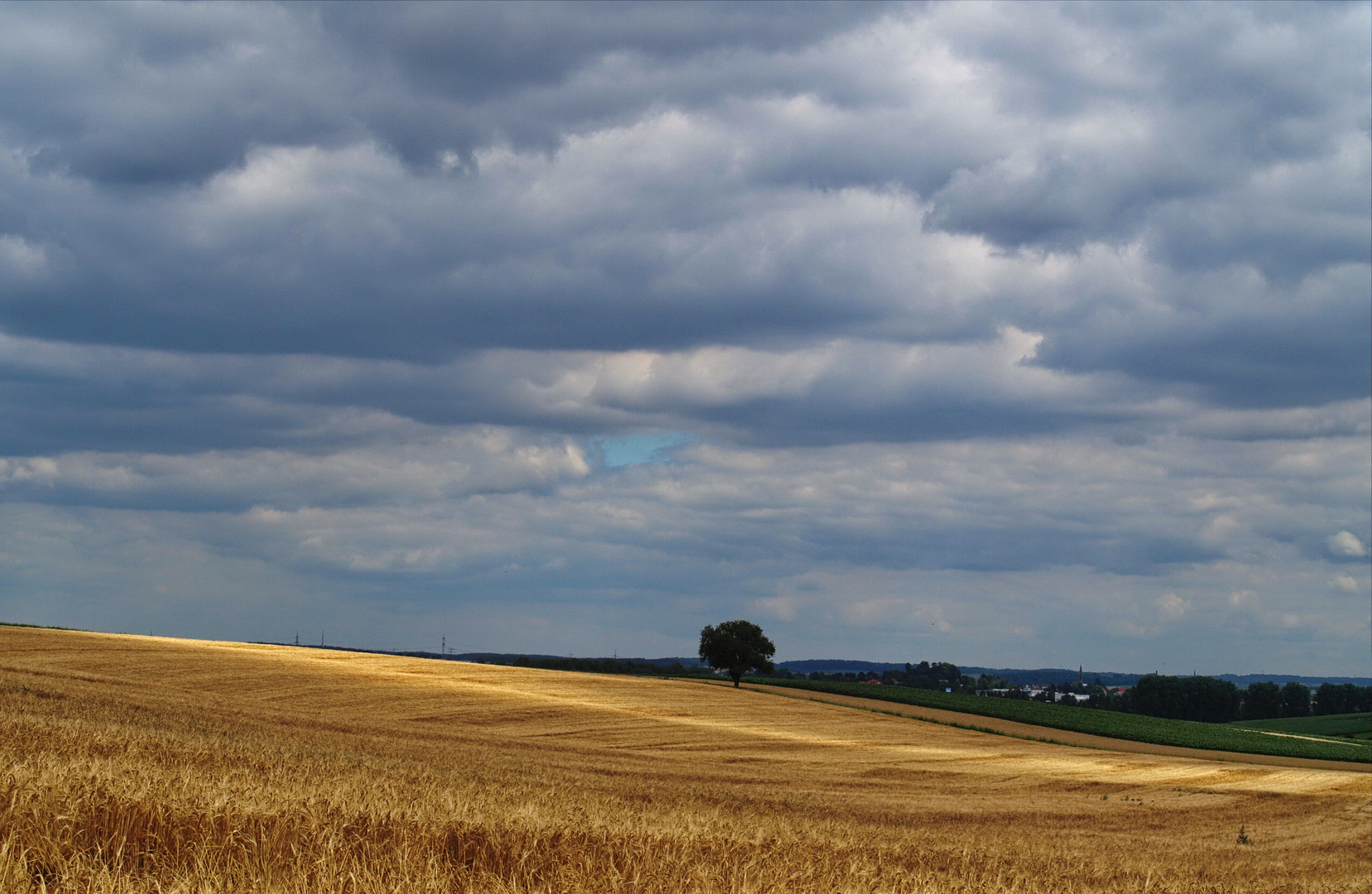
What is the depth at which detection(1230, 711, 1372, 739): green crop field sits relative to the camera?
11838 centimetres

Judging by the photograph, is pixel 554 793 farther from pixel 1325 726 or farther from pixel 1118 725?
pixel 1325 726

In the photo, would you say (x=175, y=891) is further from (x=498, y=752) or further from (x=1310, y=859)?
(x=498, y=752)

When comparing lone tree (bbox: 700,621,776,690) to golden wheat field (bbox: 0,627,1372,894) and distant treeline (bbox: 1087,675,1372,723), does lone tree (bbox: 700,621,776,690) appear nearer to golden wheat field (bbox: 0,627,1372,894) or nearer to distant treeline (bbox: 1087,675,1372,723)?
golden wheat field (bbox: 0,627,1372,894)

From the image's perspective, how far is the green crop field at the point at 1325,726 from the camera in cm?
11838

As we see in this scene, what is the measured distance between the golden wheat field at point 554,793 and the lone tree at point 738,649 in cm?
2741

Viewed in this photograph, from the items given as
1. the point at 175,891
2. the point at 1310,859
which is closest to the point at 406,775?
the point at 175,891

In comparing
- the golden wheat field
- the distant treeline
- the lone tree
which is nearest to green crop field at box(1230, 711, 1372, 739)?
the distant treeline

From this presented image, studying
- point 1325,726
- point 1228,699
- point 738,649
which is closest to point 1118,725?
point 738,649

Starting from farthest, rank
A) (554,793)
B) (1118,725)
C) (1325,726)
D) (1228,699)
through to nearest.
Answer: (1228,699), (1325,726), (1118,725), (554,793)

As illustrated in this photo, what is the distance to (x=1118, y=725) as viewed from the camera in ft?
265

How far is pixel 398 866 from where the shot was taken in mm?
6641

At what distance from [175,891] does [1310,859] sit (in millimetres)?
24750

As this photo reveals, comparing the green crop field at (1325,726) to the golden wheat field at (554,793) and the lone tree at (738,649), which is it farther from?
the golden wheat field at (554,793)

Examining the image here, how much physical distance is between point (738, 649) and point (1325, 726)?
3224 inches
